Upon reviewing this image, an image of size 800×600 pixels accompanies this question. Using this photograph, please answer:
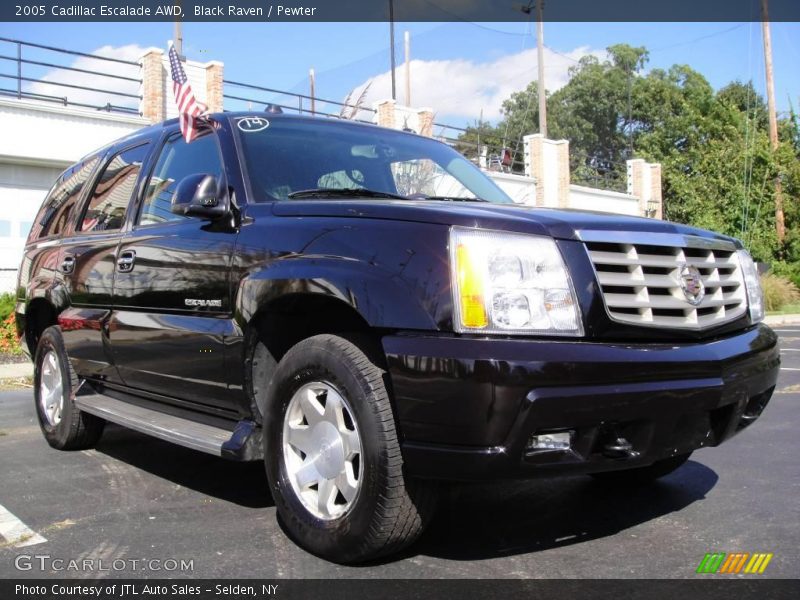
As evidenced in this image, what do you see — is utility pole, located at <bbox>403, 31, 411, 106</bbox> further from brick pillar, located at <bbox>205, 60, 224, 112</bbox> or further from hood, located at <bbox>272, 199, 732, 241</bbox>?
hood, located at <bbox>272, 199, 732, 241</bbox>

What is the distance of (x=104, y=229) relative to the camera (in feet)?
16.5

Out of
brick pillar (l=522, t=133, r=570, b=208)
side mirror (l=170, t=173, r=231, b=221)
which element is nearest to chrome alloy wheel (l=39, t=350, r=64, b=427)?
side mirror (l=170, t=173, r=231, b=221)

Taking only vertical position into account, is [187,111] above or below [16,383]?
above

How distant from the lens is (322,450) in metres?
3.21

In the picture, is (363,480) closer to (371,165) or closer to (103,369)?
(371,165)

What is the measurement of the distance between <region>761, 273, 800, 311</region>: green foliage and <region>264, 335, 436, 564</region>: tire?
68.8 feet

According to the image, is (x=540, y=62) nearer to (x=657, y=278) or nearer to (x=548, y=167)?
(x=548, y=167)

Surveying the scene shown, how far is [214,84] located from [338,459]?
63.7 ft

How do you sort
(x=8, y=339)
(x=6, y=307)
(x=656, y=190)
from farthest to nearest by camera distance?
(x=656, y=190) → (x=6, y=307) → (x=8, y=339)

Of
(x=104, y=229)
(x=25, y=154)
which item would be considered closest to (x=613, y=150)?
(x=25, y=154)

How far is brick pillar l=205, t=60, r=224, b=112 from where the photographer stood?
68.4 ft

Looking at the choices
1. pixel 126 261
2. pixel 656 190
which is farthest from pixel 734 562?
pixel 656 190
